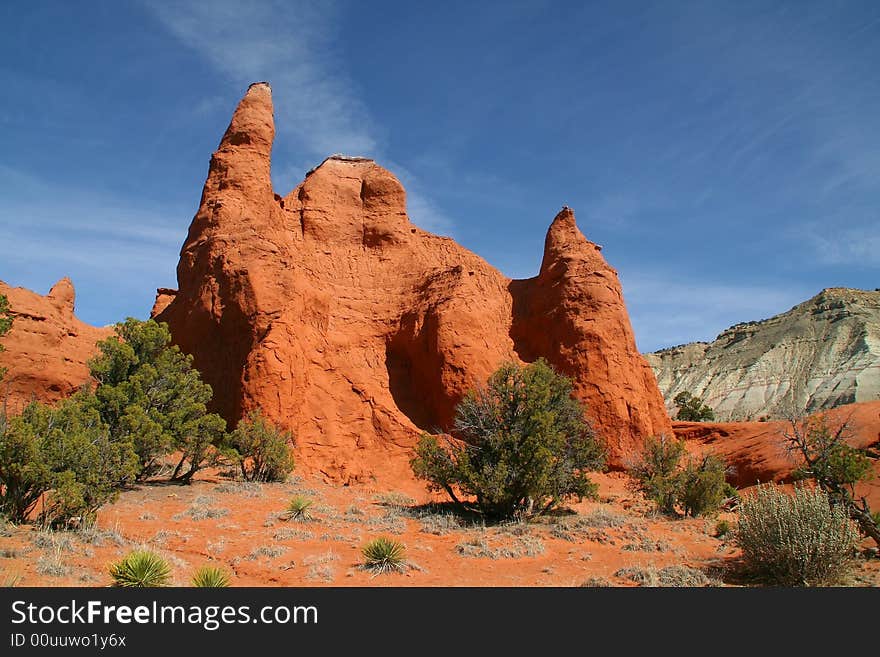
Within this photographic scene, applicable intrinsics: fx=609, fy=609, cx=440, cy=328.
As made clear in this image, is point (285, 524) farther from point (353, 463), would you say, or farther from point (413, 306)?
point (413, 306)

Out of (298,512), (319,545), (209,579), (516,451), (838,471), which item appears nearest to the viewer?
(209,579)

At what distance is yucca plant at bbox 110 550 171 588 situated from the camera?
25.0ft

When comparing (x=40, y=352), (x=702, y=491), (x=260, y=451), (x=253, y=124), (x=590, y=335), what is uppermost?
(x=253, y=124)

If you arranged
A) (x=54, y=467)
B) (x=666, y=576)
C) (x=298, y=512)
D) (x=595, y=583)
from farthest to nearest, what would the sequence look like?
(x=298, y=512), (x=54, y=467), (x=666, y=576), (x=595, y=583)

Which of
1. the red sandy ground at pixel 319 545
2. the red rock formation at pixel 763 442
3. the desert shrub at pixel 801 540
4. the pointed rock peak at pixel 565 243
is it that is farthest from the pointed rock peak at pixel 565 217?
the desert shrub at pixel 801 540

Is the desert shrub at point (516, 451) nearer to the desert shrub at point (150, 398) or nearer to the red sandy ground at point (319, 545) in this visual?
the red sandy ground at point (319, 545)

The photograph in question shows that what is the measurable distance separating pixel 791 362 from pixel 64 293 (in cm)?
5761

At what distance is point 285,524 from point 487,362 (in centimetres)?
1428

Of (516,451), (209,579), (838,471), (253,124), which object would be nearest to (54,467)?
(209,579)

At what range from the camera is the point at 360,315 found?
89.2 ft

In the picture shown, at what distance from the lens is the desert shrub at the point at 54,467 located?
1076cm

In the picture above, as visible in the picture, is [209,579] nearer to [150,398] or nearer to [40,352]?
[150,398]

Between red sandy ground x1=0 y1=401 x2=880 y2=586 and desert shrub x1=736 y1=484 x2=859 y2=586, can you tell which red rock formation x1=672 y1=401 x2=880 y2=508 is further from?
desert shrub x1=736 y1=484 x2=859 y2=586
